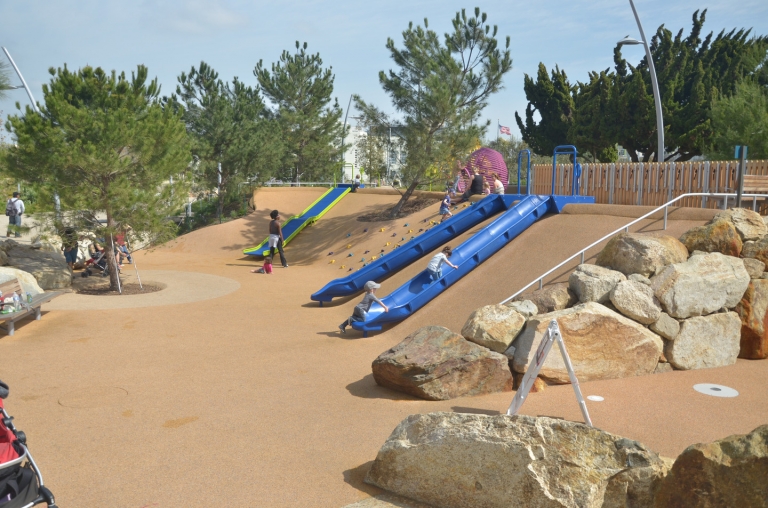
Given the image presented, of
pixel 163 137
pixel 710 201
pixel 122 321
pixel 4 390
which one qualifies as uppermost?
pixel 163 137

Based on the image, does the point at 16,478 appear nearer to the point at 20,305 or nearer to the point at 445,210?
the point at 20,305

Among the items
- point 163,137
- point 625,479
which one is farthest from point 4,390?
point 163,137

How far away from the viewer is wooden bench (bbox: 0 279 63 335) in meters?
10.6

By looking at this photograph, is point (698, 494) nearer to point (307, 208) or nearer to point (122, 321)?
point (122, 321)

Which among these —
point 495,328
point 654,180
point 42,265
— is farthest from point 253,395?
point 654,180

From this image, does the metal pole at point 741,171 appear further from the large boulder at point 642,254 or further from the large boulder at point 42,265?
the large boulder at point 42,265

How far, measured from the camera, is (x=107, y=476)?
5.55 m

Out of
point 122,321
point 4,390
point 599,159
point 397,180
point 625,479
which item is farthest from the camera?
point 599,159

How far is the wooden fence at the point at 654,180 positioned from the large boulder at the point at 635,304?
5234 mm

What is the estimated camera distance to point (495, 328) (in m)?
8.51

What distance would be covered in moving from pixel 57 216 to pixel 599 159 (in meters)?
29.9

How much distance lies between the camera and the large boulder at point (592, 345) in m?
8.29

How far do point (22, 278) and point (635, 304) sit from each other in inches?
489

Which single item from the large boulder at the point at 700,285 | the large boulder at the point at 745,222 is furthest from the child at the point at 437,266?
the large boulder at the point at 745,222
